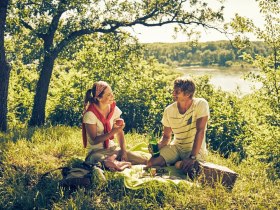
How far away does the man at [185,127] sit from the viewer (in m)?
5.34

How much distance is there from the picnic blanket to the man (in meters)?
0.15

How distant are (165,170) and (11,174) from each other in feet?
7.16

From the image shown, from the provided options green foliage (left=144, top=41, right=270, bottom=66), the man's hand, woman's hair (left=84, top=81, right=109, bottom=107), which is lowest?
the man's hand

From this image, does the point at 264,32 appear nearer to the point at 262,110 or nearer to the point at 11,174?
the point at 262,110

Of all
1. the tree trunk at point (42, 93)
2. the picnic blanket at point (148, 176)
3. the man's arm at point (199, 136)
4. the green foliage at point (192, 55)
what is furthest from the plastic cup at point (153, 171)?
the green foliage at point (192, 55)

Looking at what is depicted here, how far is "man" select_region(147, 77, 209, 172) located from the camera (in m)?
5.34

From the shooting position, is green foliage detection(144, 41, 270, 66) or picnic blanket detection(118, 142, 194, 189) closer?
picnic blanket detection(118, 142, 194, 189)

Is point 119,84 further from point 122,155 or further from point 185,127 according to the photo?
point 185,127

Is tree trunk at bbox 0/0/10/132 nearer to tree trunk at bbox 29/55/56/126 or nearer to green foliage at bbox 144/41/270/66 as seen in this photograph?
tree trunk at bbox 29/55/56/126

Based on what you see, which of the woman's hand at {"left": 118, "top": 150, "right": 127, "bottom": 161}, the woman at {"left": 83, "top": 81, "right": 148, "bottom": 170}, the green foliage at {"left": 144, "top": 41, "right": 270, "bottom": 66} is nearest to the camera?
the woman at {"left": 83, "top": 81, "right": 148, "bottom": 170}

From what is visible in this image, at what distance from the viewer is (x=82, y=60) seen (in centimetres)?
1191

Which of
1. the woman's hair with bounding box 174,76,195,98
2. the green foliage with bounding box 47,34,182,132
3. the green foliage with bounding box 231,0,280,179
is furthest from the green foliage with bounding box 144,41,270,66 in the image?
the woman's hair with bounding box 174,76,195,98

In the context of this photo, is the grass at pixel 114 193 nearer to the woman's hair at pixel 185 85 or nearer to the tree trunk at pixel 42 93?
the woman's hair at pixel 185 85

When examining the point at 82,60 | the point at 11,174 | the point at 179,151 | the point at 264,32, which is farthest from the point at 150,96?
the point at 11,174
